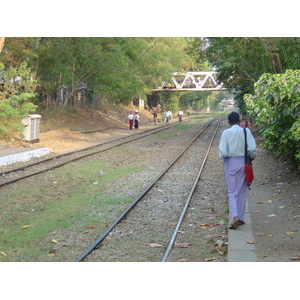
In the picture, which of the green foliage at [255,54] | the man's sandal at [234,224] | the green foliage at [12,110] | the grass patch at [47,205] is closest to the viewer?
the grass patch at [47,205]

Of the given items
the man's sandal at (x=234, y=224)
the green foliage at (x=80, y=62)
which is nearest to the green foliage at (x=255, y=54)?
the green foliage at (x=80, y=62)

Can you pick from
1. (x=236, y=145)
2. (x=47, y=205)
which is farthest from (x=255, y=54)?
(x=236, y=145)

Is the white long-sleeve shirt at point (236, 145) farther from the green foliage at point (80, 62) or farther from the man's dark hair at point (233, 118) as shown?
the green foliage at point (80, 62)

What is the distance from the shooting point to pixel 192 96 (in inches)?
3898

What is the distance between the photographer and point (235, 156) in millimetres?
8305

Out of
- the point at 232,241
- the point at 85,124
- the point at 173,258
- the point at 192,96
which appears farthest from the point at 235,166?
the point at 192,96

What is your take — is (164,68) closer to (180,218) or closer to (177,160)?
(177,160)

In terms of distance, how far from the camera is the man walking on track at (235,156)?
8281 millimetres

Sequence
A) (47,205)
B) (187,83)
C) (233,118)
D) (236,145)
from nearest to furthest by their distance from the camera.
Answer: (236,145)
(233,118)
(47,205)
(187,83)

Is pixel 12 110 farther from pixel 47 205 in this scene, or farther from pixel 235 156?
pixel 235 156

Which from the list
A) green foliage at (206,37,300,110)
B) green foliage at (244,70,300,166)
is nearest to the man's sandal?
green foliage at (244,70,300,166)

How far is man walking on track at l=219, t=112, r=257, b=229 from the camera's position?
8.28 metres

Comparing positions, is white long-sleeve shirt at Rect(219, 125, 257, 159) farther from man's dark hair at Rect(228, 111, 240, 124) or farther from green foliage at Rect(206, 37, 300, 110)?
green foliage at Rect(206, 37, 300, 110)

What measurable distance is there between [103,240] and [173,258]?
4.70 feet
